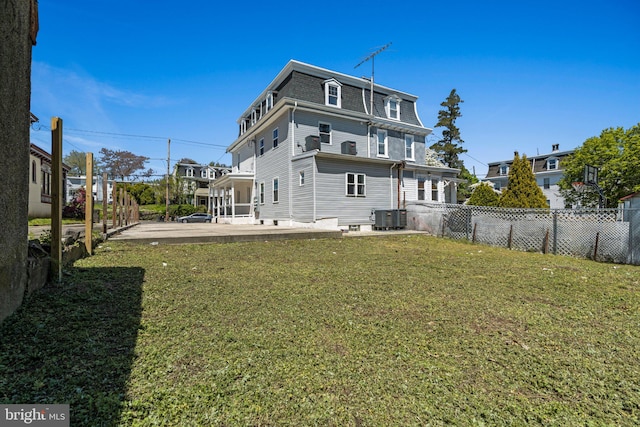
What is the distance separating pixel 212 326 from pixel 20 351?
1232 millimetres

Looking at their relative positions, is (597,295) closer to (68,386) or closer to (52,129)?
(68,386)

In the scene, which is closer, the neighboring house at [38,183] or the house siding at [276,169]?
the house siding at [276,169]

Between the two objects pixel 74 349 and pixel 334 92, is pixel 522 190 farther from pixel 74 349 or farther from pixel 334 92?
pixel 74 349

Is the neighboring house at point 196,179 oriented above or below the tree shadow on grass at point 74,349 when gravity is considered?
above

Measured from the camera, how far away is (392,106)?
19.7 m

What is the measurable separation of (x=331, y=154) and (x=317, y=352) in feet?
41.0

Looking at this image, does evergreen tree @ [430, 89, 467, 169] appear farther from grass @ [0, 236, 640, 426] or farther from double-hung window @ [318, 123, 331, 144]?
grass @ [0, 236, 640, 426]

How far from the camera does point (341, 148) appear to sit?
16578mm

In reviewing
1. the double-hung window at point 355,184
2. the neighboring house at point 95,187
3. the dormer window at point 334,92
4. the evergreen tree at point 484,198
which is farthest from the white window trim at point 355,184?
the neighboring house at point 95,187

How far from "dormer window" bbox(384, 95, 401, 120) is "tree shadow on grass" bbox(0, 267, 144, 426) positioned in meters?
18.7

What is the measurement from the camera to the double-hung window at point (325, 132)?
16.3 metres

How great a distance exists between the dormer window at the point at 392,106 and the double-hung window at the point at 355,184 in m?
5.96

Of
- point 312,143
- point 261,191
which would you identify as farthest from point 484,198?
point 261,191

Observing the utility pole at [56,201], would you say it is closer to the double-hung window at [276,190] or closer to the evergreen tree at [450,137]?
the double-hung window at [276,190]
